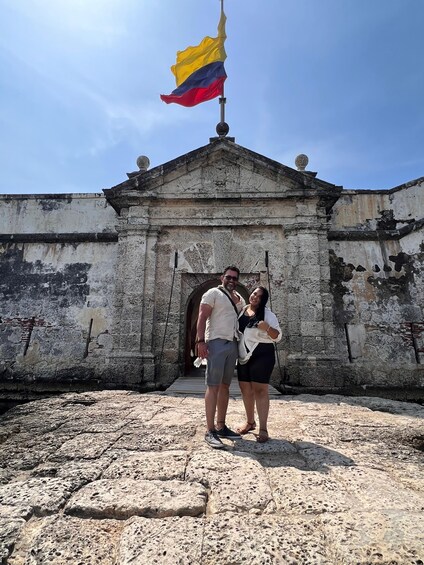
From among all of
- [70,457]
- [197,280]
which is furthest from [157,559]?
[197,280]

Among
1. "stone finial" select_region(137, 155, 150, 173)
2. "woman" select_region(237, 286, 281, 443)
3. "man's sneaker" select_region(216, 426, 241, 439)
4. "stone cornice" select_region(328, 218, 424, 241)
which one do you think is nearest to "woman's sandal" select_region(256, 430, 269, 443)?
"woman" select_region(237, 286, 281, 443)

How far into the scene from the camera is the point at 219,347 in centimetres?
329

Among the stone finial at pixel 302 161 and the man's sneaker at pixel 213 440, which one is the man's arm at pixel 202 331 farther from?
the stone finial at pixel 302 161

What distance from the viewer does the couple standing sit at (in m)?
3.18

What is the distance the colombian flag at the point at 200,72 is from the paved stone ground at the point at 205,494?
881 cm

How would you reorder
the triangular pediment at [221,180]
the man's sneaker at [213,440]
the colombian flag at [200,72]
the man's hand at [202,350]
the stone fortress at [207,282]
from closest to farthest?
the man's sneaker at [213,440] < the man's hand at [202,350] < the stone fortress at [207,282] < the triangular pediment at [221,180] < the colombian flag at [200,72]

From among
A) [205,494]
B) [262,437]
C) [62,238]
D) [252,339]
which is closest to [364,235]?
[252,339]

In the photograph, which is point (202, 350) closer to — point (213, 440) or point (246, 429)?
point (213, 440)

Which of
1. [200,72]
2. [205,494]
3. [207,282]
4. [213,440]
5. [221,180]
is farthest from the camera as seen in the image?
[200,72]

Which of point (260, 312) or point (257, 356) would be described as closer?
point (257, 356)

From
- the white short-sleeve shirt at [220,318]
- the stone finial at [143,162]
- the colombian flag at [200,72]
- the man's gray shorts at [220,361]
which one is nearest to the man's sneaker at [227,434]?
the man's gray shorts at [220,361]

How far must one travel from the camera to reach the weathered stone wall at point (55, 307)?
834cm

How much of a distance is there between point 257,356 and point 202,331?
22.8 inches

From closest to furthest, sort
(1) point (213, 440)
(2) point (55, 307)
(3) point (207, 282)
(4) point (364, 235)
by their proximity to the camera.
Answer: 1. (1) point (213, 440)
2. (3) point (207, 282)
3. (2) point (55, 307)
4. (4) point (364, 235)
